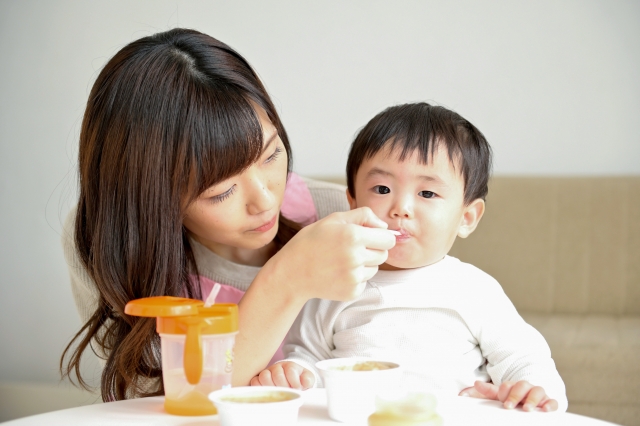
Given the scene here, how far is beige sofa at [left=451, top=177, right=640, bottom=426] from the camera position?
2531mm

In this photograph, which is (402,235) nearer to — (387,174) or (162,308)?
(387,174)

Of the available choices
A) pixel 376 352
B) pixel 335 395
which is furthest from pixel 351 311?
pixel 335 395

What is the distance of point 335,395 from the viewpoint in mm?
911

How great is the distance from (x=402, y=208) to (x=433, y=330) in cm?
26

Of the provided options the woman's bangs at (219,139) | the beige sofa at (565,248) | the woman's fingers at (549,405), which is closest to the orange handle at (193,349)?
the woman's bangs at (219,139)

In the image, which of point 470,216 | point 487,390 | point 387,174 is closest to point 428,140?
point 387,174

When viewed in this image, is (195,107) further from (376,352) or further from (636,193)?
(636,193)

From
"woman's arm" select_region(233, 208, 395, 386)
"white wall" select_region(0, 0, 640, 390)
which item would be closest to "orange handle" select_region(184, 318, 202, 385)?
"woman's arm" select_region(233, 208, 395, 386)

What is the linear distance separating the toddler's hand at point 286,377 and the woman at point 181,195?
2cm

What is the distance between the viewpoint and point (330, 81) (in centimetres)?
302

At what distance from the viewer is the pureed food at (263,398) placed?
0.87m

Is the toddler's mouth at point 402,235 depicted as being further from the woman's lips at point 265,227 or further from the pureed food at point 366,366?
the pureed food at point 366,366

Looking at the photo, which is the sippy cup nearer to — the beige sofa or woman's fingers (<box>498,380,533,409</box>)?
woman's fingers (<box>498,380,533,409</box>)

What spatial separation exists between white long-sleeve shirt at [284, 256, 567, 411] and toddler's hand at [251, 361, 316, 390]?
65 millimetres
